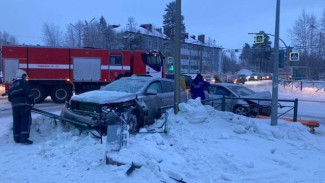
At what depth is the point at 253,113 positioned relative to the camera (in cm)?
1578

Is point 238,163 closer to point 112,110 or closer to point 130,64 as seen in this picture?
point 112,110

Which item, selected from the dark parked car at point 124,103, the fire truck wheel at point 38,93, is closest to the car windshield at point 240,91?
the dark parked car at point 124,103

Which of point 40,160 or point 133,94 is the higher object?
point 133,94

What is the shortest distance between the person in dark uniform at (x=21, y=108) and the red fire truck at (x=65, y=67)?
1298 cm

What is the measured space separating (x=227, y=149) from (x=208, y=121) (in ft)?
6.86

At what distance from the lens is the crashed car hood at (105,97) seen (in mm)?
9840

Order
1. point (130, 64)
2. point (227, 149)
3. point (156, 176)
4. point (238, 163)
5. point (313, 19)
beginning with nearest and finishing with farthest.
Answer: point (156, 176) < point (238, 163) < point (227, 149) < point (130, 64) < point (313, 19)

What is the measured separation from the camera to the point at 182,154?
772 centimetres

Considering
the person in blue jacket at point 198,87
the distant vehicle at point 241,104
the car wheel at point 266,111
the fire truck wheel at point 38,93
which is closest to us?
the person in blue jacket at point 198,87

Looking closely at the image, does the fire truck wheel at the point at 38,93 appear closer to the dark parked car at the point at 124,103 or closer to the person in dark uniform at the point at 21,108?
the dark parked car at the point at 124,103

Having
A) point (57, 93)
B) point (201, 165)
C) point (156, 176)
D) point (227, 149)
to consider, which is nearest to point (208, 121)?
point (227, 149)

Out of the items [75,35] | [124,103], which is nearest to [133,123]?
[124,103]

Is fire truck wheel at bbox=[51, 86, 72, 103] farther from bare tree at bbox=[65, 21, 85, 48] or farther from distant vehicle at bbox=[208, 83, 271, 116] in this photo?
bare tree at bbox=[65, 21, 85, 48]

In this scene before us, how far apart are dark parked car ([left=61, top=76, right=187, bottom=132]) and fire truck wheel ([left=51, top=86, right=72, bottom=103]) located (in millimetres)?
11063
